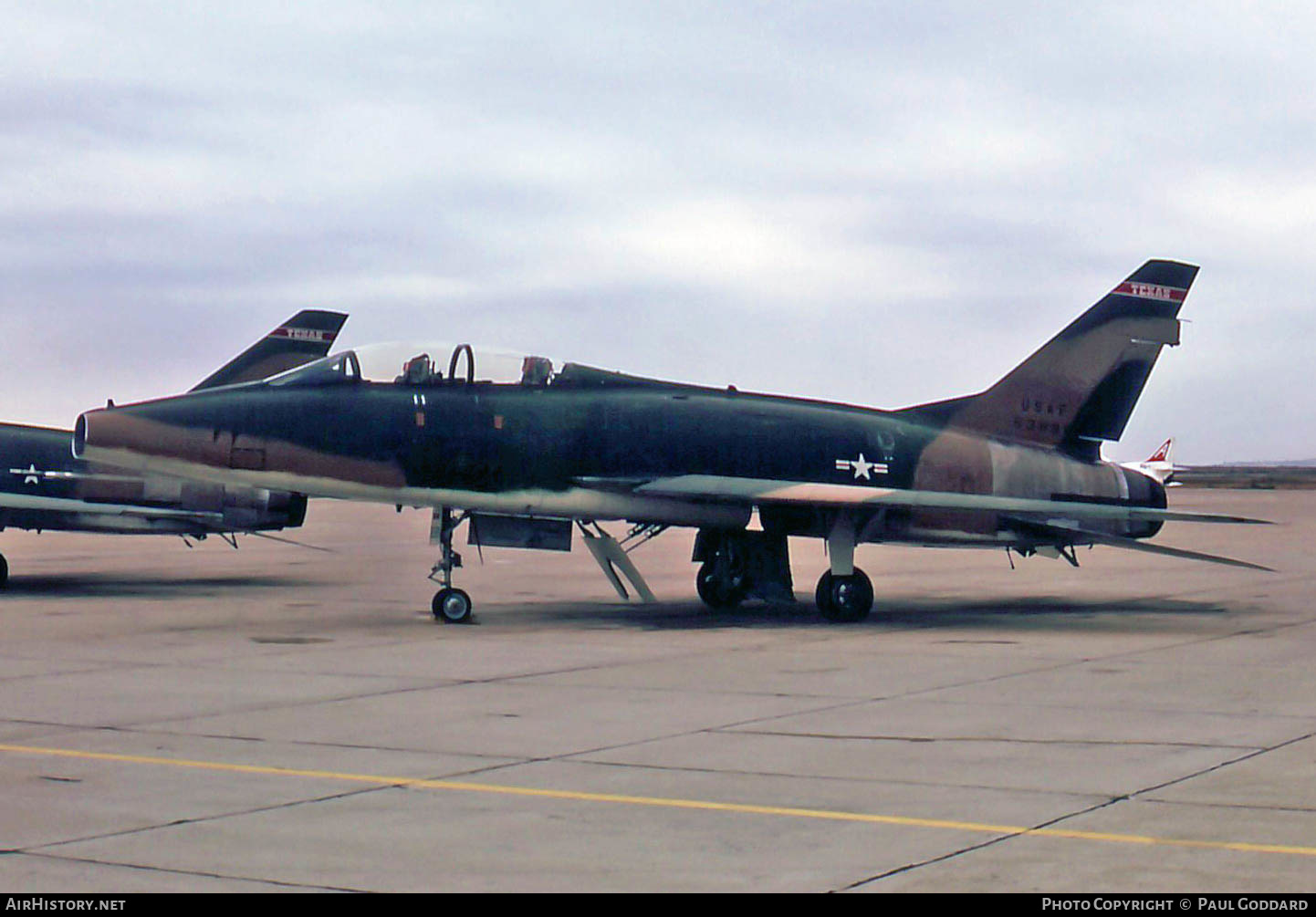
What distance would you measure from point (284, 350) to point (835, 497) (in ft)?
40.0

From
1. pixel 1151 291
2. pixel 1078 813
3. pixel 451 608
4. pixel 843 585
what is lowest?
pixel 1078 813

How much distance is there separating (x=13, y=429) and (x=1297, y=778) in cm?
2105

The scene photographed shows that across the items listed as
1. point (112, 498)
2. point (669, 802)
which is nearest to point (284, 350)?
point (112, 498)

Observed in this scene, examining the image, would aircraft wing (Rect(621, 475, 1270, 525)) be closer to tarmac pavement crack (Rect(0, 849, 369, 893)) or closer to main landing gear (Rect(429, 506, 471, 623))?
main landing gear (Rect(429, 506, 471, 623))

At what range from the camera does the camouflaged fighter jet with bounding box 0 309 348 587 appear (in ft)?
80.1

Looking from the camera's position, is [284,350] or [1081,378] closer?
[1081,378]

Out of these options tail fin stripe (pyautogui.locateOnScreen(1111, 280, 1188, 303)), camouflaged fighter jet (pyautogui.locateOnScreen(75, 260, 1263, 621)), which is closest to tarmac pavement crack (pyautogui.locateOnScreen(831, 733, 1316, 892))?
camouflaged fighter jet (pyautogui.locateOnScreen(75, 260, 1263, 621))

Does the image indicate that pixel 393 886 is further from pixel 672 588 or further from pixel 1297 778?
pixel 672 588

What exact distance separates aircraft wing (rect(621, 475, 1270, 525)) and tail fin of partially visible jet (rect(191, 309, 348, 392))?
10.2 m

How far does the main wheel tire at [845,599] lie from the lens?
18844 millimetres

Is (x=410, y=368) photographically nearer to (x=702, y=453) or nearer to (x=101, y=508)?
(x=702, y=453)

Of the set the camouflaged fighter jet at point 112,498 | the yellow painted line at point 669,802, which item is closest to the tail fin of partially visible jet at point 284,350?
the camouflaged fighter jet at point 112,498

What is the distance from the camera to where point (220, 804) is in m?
8.09

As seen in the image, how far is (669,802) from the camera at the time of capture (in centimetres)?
816
